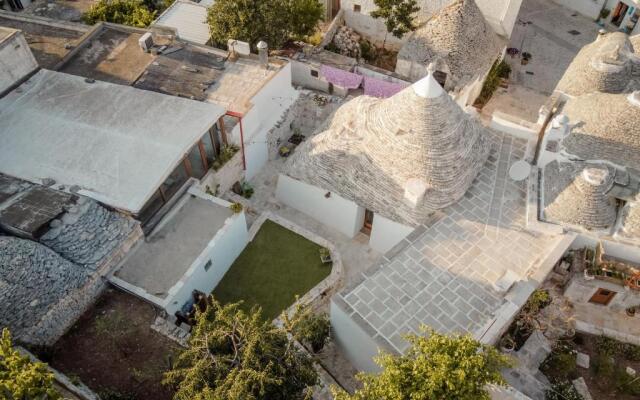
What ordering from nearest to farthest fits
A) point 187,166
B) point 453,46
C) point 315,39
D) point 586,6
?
point 187,166 → point 453,46 → point 315,39 → point 586,6

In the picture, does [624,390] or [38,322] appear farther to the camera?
[624,390]

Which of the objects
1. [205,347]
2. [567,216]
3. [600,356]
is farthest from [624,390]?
[205,347]

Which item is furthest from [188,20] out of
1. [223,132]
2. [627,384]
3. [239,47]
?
[627,384]

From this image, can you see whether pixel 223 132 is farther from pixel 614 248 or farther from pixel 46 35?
pixel 614 248

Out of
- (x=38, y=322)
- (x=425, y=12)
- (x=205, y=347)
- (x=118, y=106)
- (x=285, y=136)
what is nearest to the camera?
(x=205, y=347)

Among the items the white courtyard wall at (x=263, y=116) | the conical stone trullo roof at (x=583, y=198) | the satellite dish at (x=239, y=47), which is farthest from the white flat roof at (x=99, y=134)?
the conical stone trullo roof at (x=583, y=198)

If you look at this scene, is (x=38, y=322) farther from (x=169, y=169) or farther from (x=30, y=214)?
(x=169, y=169)
